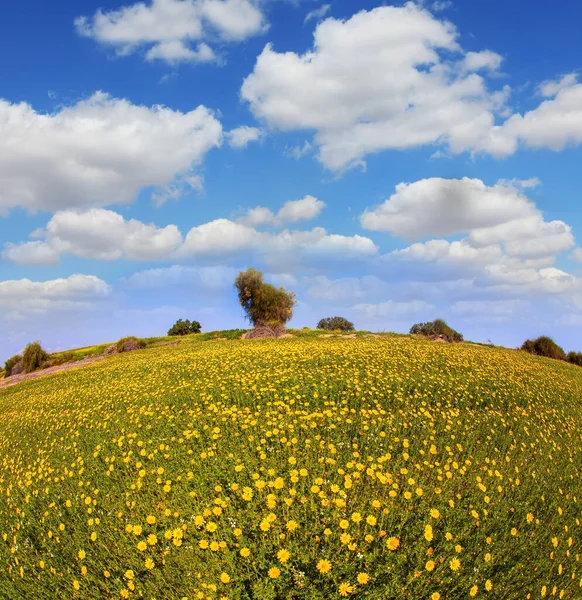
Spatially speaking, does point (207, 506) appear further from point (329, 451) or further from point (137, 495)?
point (329, 451)

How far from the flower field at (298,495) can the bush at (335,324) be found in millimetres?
33971

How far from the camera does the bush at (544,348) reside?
31.0 meters

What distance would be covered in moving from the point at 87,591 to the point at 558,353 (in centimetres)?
3356

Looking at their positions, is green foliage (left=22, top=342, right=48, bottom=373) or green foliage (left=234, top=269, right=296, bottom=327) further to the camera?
green foliage (left=234, top=269, right=296, bottom=327)

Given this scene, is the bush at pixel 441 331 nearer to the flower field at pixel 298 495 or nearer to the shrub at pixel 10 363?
the flower field at pixel 298 495

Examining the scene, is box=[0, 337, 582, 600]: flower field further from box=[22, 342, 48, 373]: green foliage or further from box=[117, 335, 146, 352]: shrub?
box=[22, 342, 48, 373]: green foliage

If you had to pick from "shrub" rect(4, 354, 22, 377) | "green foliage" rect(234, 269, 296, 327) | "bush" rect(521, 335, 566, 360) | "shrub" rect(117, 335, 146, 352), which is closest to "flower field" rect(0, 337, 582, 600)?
"bush" rect(521, 335, 566, 360)

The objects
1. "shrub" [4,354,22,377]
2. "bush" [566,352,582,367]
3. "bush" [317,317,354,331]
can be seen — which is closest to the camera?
"bush" [566,352,582,367]

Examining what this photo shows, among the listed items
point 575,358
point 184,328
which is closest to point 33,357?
point 184,328

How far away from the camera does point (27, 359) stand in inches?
1452

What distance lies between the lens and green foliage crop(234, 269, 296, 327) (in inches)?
1556

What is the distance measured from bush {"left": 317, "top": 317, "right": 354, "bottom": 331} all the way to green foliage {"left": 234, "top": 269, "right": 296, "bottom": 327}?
8.21 m

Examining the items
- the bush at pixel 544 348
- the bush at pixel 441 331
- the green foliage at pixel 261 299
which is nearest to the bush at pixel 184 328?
the green foliage at pixel 261 299

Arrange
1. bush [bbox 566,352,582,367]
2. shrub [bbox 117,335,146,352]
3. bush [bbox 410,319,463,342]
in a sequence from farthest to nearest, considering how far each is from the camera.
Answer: shrub [bbox 117,335,146,352]
bush [bbox 410,319,463,342]
bush [bbox 566,352,582,367]
